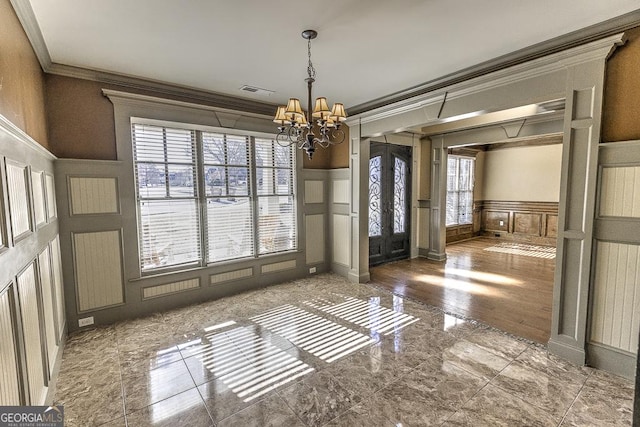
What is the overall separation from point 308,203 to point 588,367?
4052 mm

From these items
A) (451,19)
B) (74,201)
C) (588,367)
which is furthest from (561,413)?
(74,201)

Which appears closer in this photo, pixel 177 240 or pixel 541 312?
pixel 541 312

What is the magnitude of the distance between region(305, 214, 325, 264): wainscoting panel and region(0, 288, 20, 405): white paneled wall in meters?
3.98

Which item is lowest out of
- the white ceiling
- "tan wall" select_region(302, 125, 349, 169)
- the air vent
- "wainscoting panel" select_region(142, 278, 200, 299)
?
"wainscoting panel" select_region(142, 278, 200, 299)

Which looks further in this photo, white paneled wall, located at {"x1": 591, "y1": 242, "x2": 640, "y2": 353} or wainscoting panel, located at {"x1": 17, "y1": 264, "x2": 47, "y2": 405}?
white paneled wall, located at {"x1": 591, "y1": 242, "x2": 640, "y2": 353}

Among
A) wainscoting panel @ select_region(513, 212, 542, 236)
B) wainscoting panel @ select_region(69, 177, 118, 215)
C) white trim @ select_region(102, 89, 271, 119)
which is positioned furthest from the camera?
wainscoting panel @ select_region(513, 212, 542, 236)

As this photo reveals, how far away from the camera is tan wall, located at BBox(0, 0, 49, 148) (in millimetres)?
1866

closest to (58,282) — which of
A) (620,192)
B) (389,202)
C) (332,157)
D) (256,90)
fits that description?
(256,90)

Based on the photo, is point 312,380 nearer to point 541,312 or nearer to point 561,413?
point 561,413

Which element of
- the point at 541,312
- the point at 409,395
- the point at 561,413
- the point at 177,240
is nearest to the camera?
the point at 561,413

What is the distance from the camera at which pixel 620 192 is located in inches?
96.6

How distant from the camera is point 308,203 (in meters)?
5.26

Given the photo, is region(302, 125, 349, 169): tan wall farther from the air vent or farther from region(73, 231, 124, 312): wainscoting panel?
region(73, 231, 124, 312): wainscoting panel

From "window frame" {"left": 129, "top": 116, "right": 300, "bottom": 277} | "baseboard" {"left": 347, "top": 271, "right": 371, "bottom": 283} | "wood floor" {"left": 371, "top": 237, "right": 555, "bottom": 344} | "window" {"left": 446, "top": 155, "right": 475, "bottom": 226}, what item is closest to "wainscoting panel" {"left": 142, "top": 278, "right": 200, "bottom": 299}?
"window frame" {"left": 129, "top": 116, "right": 300, "bottom": 277}
